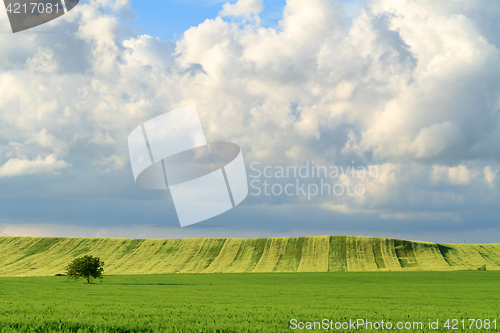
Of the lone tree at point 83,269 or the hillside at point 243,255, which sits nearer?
the lone tree at point 83,269

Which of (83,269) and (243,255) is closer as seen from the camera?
(83,269)

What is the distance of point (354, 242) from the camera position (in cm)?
13200

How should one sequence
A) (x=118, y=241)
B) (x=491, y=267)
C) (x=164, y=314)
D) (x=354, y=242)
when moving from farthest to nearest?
(x=118, y=241), (x=354, y=242), (x=491, y=267), (x=164, y=314)

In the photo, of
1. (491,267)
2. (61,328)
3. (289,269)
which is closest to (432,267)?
(491,267)

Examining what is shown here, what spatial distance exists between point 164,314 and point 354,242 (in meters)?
114

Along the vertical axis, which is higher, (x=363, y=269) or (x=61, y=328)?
(x=61, y=328)

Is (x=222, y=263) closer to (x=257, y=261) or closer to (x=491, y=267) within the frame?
(x=257, y=261)

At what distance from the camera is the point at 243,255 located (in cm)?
13025

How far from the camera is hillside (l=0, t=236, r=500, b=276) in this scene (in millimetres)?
114312

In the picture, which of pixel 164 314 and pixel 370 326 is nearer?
pixel 370 326

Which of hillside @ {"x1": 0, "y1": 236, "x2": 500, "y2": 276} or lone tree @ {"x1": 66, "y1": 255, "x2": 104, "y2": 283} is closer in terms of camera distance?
lone tree @ {"x1": 66, "y1": 255, "x2": 104, "y2": 283}

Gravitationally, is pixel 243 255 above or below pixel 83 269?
below

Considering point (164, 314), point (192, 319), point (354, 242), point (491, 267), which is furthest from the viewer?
point (354, 242)

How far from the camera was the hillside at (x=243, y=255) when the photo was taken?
11431 centimetres
